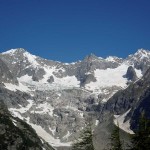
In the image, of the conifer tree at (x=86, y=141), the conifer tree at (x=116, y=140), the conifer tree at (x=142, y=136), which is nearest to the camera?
the conifer tree at (x=142, y=136)

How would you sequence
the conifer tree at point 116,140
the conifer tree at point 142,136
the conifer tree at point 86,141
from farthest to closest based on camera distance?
1. the conifer tree at point 86,141
2. the conifer tree at point 116,140
3. the conifer tree at point 142,136

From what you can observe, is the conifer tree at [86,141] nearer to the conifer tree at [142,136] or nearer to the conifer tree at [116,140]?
the conifer tree at [116,140]

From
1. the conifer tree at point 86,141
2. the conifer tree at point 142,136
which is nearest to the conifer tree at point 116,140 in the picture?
the conifer tree at point 142,136

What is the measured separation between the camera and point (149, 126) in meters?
43.5

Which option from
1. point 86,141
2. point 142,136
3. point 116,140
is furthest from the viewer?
point 86,141

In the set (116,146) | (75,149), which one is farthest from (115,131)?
(75,149)

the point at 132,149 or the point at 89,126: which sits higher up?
the point at 89,126

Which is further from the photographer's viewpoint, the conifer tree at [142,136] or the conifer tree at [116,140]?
the conifer tree at [116,140]

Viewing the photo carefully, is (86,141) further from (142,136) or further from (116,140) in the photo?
(142,136)

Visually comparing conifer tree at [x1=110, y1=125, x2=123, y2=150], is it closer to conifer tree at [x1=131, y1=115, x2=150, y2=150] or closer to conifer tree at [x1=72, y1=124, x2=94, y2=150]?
conifer tree at [x1=131, y1=115, x2=150, y2=150]

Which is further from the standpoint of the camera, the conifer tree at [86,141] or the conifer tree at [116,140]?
the conifer tree at [86,141]

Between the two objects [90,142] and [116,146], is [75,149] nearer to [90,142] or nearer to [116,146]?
[90,142]

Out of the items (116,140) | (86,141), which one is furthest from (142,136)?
(86,141)

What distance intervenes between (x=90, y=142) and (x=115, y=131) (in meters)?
3.26
